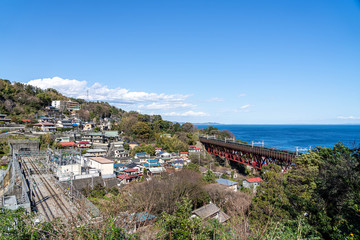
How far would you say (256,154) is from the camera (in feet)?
61.6

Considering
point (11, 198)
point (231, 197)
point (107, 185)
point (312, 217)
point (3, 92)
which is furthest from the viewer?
point (3, 92)

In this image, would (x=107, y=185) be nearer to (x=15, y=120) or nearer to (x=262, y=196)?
(x=262, y=196)

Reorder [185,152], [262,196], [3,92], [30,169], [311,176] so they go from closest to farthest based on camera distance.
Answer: [311,176] < [262,196] < [30,169] < [185,152] < [3,92]

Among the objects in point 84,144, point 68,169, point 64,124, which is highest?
point 64,124

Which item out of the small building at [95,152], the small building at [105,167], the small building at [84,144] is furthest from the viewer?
the small building at [84,144]

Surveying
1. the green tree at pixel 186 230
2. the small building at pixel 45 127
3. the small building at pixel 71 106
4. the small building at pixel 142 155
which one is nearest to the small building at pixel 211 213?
the green tree at pixel 186 230

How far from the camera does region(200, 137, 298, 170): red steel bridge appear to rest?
623 inches

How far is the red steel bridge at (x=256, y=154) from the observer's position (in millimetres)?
15827

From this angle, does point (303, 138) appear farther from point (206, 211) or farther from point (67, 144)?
point (67, 144)

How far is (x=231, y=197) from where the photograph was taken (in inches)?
518

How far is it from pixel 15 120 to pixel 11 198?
2445 centimetres

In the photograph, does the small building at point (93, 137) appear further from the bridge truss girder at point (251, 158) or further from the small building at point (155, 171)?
the bridge truss girder at point (251, 158)

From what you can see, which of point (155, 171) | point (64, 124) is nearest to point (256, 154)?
point (155, 171)

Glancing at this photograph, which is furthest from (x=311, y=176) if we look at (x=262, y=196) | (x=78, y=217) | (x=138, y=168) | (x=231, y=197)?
(x=138, y=168)
